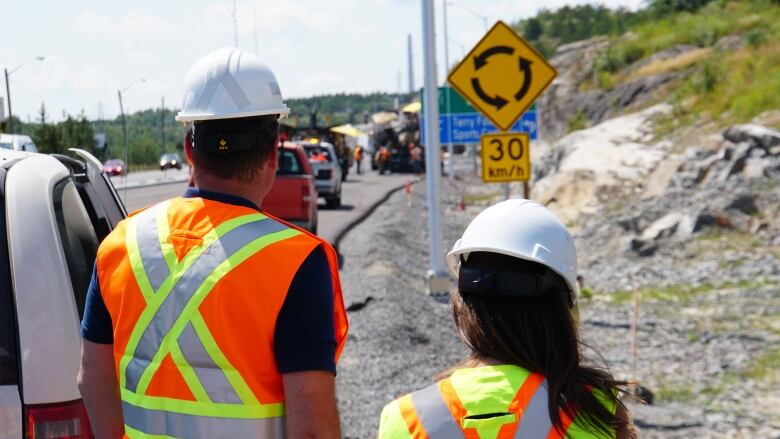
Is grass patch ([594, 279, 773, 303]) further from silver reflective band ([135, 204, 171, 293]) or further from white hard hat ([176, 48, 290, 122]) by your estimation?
silver reflective band ([135, 204, 171, 293])

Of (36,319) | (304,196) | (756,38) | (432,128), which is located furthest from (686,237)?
(756,38)

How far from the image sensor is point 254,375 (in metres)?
2.51

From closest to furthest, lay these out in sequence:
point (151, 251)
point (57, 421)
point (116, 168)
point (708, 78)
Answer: point (151, 251) < point (57, 421) < point (116, 168) < point (708, 78)

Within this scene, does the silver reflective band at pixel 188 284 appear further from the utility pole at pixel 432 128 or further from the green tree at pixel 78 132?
Result: the utility pole at pixel 432 128

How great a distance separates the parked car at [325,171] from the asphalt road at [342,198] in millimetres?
440

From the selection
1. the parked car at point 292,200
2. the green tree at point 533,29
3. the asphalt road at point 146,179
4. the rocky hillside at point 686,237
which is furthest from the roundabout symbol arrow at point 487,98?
the green tree at point 533,29

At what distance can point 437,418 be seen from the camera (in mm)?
2264

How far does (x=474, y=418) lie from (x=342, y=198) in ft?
112

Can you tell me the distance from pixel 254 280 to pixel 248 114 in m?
0.48

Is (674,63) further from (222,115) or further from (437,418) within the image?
(437,418)

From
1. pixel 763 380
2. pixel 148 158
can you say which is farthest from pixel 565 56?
pixel 763 380

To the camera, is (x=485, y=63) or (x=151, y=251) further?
(x=485, y=63)

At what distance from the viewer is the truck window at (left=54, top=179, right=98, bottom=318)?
11.0 feet

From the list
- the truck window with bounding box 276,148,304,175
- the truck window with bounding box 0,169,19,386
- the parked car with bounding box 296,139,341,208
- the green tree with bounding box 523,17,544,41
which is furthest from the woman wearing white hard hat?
the green tree with bounding box 523,17,544,41
